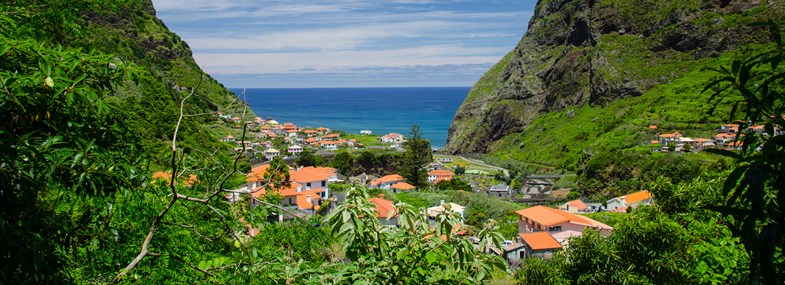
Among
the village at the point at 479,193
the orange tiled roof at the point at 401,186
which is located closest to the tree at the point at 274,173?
the village at the point at 479,193

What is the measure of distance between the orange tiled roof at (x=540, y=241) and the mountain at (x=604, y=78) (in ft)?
130

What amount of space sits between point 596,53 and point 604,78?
6924mm

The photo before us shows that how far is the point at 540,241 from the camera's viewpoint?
2520 cm

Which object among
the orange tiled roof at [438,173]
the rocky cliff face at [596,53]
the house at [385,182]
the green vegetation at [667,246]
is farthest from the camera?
the rocky cliff face at [596,53]

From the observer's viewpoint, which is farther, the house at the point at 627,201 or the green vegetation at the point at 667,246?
the house at the point at 627,201

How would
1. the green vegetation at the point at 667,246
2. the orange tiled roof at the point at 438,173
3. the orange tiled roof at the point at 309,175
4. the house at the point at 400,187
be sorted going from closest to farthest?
the green vegetation at the point at 667,246 < the orange tiled roof at the point at 309,175 < the house at the point at 400,187 < the orange tiled roof at the point at 438,173

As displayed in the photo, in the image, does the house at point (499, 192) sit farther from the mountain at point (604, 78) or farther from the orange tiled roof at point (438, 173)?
the mountain at point (604, 78)

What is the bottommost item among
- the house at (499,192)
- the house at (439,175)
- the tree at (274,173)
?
the house at (499,192)

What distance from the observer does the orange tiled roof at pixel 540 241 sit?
24.6 metres

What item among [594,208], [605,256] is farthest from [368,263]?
[594,208]

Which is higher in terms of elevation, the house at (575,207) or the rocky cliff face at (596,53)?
the rocky cliff face at (596,53)

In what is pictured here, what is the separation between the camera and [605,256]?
388 inches

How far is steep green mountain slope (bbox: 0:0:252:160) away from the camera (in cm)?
405

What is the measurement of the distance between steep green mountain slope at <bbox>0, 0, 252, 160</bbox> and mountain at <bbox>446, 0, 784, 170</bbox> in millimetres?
49323
